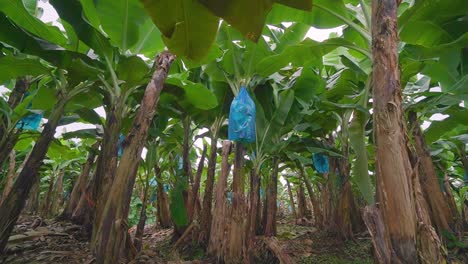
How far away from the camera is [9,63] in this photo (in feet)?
7.24

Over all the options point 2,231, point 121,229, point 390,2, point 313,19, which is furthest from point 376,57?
point 2,231

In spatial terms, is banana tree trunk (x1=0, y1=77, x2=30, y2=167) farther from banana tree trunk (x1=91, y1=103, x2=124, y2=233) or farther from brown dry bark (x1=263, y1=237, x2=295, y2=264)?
brown dry bark (x1=263, y1=237, x2=295, y2=264)

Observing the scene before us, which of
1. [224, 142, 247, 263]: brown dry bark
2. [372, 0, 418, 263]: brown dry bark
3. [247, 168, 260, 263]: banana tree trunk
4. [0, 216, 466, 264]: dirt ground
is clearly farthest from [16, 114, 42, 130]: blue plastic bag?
[372, 0, 418, 263]: brown dry bark

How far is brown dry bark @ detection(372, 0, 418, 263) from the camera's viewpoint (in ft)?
3.68

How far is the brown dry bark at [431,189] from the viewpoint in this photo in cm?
272

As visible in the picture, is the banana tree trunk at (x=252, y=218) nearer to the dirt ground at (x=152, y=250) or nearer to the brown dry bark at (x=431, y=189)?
the dirt ground at (x=152, y=250)

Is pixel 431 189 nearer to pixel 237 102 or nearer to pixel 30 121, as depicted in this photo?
pixel 237 102

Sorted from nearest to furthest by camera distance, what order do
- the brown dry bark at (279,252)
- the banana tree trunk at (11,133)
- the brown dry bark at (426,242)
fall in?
the brown dry bark at (426,242) < the brown dry bark at (279,252) < the banana tree trunk at (11,133)

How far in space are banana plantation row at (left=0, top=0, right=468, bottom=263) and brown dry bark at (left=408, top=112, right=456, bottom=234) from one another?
0.04 ft

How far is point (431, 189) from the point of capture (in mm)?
2750

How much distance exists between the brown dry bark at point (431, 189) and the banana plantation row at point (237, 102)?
0.04ft

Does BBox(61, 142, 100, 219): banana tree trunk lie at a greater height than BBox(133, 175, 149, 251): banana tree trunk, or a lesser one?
greater

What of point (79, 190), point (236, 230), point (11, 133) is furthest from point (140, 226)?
point (79, 190)

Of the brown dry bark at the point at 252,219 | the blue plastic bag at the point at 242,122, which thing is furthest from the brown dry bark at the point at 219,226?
the blue plastic bag at the point at 242,122
